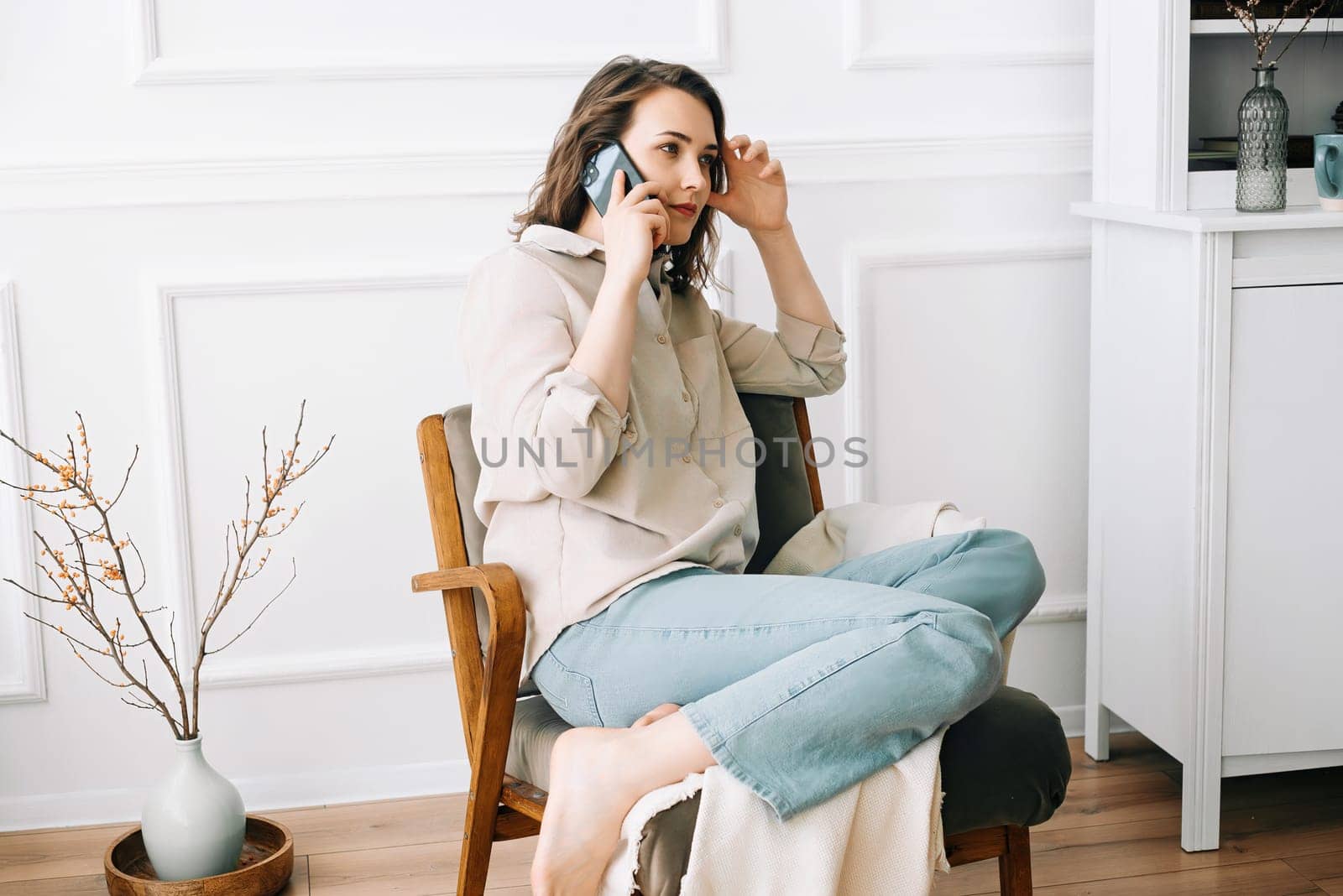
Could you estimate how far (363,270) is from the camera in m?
2.36

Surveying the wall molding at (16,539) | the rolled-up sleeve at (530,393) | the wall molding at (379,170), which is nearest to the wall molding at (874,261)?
the wall molding at (379,170)

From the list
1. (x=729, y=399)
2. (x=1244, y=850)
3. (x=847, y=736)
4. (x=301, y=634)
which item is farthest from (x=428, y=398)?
(x=1244, y=850)

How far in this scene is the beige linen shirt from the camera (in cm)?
163

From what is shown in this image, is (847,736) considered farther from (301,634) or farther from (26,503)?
(26,503)

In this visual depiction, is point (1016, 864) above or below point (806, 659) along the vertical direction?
below

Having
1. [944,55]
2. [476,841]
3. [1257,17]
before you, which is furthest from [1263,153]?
[476,841]


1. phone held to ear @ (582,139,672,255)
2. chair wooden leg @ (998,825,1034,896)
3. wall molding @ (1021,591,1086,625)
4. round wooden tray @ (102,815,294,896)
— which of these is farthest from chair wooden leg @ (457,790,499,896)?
wall molding @ (1021,591,1086,625)

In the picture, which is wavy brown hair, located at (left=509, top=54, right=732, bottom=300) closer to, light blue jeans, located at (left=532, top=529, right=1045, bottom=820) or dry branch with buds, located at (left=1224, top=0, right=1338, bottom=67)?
light blue jeans, located at (left=532, top=529, right=1045, bottom=820)

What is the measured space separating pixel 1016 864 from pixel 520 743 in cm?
64

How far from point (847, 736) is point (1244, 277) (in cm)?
114

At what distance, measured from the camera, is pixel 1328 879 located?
211 cm

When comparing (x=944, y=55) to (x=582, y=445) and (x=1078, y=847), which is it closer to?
(x=582, y=445)

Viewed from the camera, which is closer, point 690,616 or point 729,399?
point 690,616

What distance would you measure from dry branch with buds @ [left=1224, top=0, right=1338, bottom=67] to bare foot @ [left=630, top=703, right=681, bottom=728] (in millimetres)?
1507
